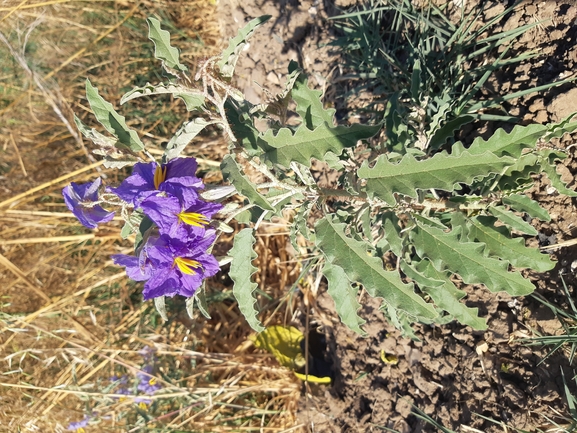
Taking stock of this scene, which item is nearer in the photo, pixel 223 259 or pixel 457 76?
pixel 223 259

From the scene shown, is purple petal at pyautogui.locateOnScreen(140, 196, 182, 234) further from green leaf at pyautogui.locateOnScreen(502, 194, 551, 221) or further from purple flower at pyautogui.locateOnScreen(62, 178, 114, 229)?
green leaf at pyautogui.locateOnScreen(502, 194, 551, 221)

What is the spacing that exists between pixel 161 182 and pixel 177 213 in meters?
0.12

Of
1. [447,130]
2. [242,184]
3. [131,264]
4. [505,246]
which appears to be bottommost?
[505,246]

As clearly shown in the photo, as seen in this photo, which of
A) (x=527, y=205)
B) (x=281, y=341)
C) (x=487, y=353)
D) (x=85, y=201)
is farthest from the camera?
(x=281, y=341)

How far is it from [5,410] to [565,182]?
9.40 feet

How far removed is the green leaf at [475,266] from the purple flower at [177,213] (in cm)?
68

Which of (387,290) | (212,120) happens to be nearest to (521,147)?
(387,290)

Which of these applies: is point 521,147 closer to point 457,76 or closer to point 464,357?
point 457,76

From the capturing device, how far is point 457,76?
1.93 m

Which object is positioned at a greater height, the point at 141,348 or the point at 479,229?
the point at 479,229

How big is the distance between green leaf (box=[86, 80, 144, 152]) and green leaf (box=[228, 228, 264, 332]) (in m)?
0.41

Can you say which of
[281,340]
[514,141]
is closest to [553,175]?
[514,141]

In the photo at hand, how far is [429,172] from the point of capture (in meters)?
1.27

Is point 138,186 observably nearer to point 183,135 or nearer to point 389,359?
point 183,135
